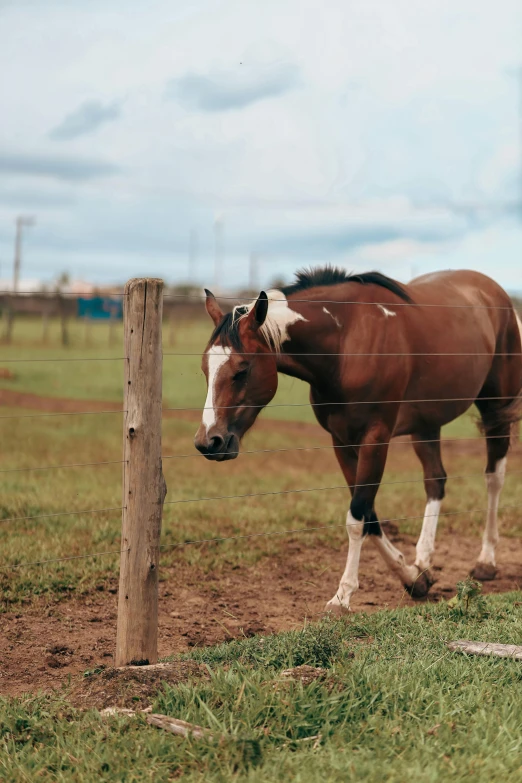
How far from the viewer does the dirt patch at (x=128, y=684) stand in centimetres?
341

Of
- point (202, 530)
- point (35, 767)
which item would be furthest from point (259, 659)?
point (202, 530)

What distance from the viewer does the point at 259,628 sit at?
201 inches

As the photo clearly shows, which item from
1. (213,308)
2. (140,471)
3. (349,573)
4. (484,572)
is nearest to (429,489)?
(484,572)

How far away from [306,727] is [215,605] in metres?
2.59

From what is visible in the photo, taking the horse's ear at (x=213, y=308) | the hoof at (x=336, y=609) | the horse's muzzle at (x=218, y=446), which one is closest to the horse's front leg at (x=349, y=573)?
the hoof at (x=336, y=609)

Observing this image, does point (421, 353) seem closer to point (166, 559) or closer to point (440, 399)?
point (440, 399)

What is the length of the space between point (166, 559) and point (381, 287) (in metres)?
2.64

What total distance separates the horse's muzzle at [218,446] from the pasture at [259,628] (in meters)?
0.28

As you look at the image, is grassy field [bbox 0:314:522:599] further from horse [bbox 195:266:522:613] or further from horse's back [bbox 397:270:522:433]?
horse's back [bbox 397:270:522:433]

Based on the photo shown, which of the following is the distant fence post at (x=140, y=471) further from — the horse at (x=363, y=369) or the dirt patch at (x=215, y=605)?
the horse at (x=363, y=369)

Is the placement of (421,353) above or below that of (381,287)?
below

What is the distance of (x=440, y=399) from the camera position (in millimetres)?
6281

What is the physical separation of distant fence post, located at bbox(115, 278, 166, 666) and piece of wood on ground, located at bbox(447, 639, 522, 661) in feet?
4.98

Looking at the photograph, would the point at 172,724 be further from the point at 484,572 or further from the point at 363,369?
the point at 484,572
